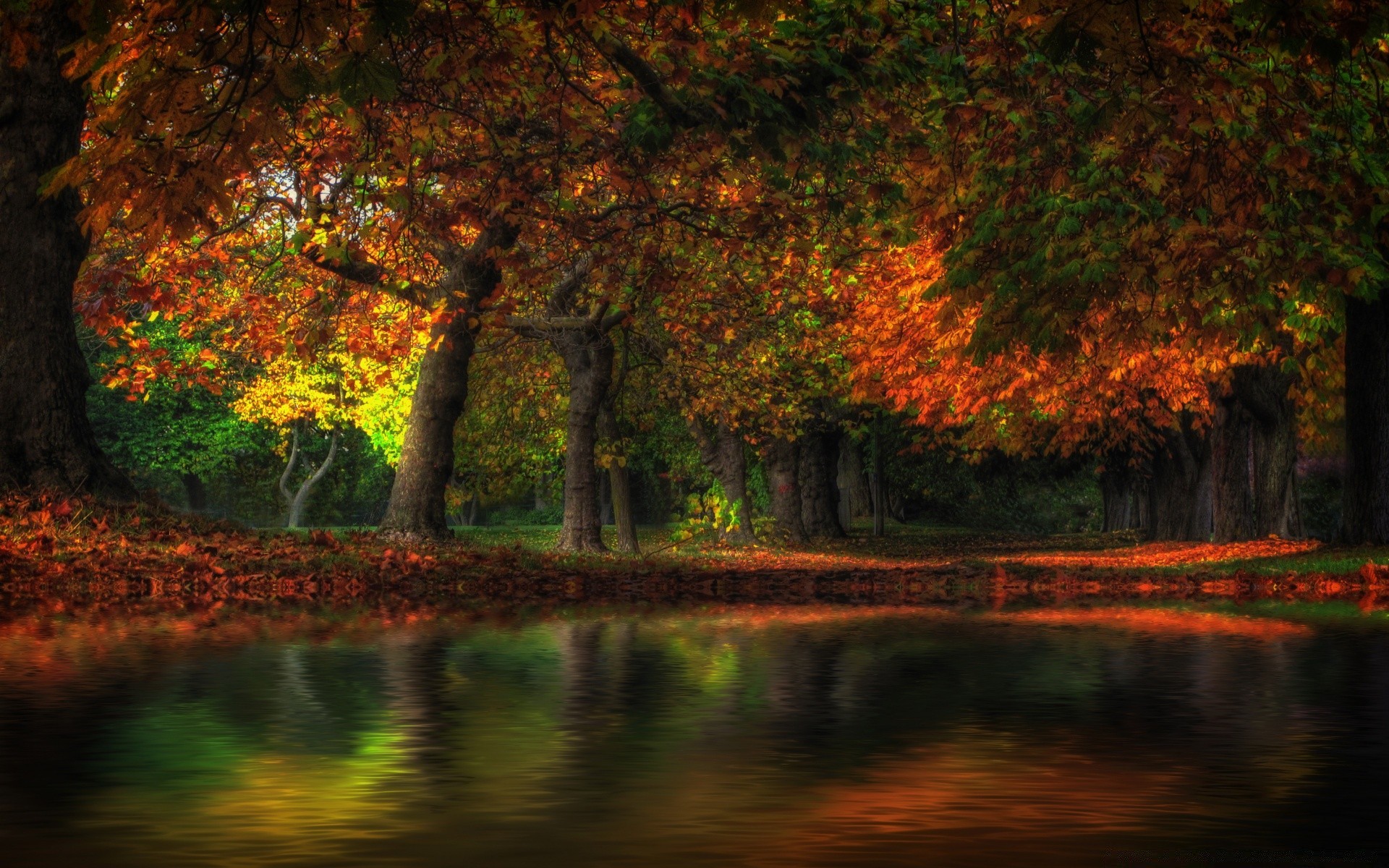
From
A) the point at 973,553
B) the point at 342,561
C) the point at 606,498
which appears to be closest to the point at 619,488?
the point at 973,553

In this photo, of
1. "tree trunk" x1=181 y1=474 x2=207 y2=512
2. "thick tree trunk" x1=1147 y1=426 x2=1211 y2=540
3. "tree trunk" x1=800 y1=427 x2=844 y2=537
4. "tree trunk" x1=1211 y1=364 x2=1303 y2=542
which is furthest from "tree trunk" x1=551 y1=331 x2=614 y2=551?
"tree trunk" x1=181 y1=474 x2=207 y2=512

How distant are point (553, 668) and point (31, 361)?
1193 centimetres

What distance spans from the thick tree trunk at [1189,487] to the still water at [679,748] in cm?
3683

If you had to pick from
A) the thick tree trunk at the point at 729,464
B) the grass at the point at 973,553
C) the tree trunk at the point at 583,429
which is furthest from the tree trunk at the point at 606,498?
the tree trunk at the point at 583,429

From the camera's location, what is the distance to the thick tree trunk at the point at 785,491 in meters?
50.5

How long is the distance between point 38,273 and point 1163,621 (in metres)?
13.0

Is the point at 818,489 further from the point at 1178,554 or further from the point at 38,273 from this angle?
the point at 38,273

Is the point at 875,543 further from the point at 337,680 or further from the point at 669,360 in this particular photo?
the point at 337,680

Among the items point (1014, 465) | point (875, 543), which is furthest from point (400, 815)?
point (1014, 465)

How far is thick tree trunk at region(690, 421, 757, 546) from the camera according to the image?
45844 mm

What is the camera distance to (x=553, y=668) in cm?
878

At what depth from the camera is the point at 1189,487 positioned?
47781mm

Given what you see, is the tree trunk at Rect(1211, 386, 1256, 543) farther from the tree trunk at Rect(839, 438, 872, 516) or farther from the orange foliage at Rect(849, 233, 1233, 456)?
the tree trunk at Rect(839, 438, 872, 516)

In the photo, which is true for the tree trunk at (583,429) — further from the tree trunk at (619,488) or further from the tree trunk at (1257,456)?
the tree trunk at (1257,456)
